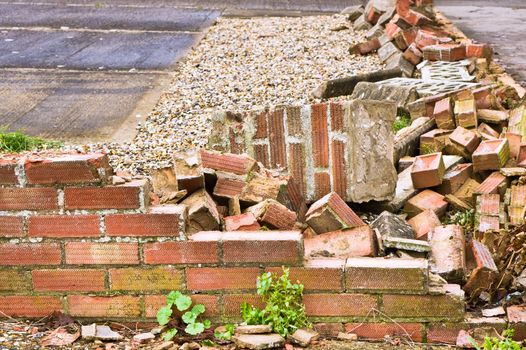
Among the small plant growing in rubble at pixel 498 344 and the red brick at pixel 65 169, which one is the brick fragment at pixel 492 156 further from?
the red brick at pixel 65 169

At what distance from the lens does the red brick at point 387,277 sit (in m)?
3.30

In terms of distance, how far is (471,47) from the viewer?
29.5ft

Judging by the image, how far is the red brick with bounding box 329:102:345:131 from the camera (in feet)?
13.9

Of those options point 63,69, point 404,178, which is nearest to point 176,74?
point 63,69

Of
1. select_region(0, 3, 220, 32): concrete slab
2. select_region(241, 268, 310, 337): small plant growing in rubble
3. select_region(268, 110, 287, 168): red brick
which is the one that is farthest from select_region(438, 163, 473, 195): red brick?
select_region(0, 3, 220, 32): concrete slab

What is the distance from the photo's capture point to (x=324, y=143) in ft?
14.0

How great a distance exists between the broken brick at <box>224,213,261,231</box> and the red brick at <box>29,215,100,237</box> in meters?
0.59

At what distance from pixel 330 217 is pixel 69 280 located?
3.90ft

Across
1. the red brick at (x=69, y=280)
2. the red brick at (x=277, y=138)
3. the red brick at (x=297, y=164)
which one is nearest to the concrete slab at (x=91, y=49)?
the red brick at (x=277, y=138)

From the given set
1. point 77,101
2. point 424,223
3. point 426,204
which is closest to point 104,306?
point 424,223

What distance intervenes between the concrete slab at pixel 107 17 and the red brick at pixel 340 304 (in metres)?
9.37

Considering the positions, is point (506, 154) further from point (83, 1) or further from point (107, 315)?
point (83, 1)

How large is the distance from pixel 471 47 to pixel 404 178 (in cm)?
436

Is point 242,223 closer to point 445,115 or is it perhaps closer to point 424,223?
point 424,223
